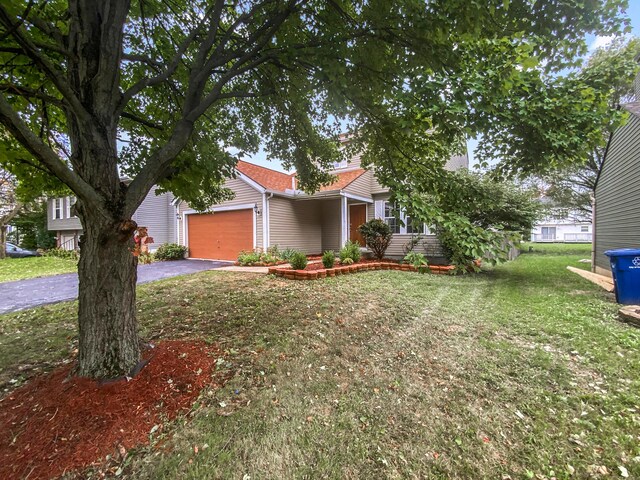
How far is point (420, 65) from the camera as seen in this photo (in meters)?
3.21

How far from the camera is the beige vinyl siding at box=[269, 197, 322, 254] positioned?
12.0 m

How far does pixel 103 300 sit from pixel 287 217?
10.2 metres

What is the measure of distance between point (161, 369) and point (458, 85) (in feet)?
13.9

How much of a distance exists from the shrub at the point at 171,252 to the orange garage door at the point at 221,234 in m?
0.39

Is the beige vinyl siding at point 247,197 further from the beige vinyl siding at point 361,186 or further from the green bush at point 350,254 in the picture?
the green bush at point 350,254

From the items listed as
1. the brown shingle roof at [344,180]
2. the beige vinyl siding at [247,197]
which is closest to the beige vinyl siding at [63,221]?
the beige vinyl siding at [247,197]

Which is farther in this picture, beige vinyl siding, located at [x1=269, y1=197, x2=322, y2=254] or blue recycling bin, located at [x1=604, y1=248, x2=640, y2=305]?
beige vinyl siding, located at [x1=269, y1=197, x2=322, y2=254]

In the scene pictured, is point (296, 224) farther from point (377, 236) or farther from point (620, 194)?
point (620, 194)

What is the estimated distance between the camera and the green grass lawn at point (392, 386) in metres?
2.05

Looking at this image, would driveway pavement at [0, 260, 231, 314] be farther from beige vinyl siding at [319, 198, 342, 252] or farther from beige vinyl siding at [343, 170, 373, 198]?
beige vinyl siding at [343, 170, 373, 198]

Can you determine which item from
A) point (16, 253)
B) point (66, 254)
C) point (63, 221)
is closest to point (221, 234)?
point (66, 254)

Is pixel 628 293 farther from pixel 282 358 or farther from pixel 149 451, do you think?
pixel 149 451

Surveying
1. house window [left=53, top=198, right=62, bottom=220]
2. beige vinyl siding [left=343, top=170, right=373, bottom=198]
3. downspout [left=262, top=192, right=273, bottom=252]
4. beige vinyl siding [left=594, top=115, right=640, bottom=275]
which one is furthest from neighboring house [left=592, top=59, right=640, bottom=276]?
house window [left=53, top=198, right=62, bottom=220]

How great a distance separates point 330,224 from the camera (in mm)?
14391
